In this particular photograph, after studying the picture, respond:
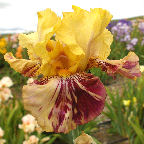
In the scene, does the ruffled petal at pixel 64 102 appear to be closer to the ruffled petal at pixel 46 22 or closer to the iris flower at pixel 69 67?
the iris flower at pixel 69 67

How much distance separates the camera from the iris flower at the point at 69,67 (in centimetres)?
52

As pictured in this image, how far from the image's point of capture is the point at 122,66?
0.67 m

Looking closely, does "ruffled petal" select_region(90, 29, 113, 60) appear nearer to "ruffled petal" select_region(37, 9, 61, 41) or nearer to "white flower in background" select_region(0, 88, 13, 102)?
"ruffled petal" select_region(37, 9, 61, 41)

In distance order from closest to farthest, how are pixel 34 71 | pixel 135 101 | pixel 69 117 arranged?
pixel 69 117
pixel 34 71
pixel 135 101

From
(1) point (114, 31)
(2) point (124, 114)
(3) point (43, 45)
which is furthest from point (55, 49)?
(1) point (114, 31)

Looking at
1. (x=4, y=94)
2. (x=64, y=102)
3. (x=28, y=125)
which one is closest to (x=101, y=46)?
(x=64, y=102)

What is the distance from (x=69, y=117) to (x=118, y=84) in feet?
9.44

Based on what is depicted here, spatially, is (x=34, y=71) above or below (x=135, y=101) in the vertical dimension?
above

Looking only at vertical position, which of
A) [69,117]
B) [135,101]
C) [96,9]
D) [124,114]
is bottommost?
[124,114]

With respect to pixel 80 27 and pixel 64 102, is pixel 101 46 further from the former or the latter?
pixel 64 102

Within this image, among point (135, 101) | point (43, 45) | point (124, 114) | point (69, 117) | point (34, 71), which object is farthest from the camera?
point (124, 114)

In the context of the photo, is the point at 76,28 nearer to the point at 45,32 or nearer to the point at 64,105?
the point at 45,32

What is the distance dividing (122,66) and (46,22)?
0.28m

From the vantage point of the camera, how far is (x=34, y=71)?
731mm
